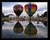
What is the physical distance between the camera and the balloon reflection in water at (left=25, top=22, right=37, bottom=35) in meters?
2.59

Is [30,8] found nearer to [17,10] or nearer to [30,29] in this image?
[17,10]

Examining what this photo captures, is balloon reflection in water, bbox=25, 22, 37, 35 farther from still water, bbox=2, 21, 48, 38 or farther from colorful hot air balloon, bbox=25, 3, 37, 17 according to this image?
colorful hot air balloon, bbox=25, 3, 37, 17

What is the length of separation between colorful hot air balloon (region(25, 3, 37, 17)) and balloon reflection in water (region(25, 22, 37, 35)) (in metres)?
0.19

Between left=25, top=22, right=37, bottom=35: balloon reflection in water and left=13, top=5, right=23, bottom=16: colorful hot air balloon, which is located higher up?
left=13, top=5, right=23, bottom=16: colorful hot air balloon

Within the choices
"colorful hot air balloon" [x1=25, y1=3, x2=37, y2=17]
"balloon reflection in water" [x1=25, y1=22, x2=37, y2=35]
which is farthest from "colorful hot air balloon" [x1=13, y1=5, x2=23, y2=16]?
"balloon reflection in water" [x1=25, y1=22, x2=37, y2=35]

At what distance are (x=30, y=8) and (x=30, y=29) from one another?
0.39 m

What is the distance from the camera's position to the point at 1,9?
2582 millimetres

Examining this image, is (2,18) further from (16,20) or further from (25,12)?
(25,12)

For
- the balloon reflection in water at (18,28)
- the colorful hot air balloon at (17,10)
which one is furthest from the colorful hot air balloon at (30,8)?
the balloon reflection in water at (18,28)

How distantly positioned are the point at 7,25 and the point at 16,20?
7.4 inches

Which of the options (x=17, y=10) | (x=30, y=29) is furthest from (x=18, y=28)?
(x=17, y=10)

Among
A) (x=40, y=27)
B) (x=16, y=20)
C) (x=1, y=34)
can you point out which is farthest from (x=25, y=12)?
(x=1, y=34)

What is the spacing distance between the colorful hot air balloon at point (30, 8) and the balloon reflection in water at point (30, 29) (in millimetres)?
189

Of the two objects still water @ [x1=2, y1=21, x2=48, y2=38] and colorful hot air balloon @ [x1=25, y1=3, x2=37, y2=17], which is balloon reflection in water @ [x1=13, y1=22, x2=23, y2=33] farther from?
colorful hot air balloon @ [x1=25, y1=3, x2=37, y2=17]
